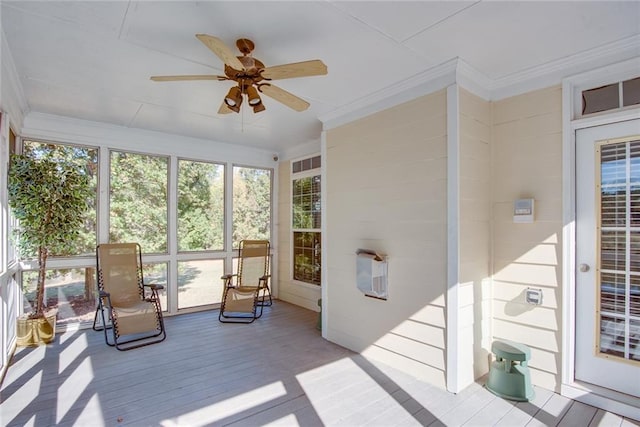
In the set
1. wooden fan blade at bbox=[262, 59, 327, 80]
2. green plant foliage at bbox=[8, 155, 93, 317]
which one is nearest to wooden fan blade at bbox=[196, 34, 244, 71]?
wooden fan blade at bbox=[262, 59, 327, 80]

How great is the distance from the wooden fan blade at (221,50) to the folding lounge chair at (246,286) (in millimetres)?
3256

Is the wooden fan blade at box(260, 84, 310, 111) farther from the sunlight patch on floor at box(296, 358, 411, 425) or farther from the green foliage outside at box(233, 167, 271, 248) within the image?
the green foliage outside at box(233, 167, 271, 248)

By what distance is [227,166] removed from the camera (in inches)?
219

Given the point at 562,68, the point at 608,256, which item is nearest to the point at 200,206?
the point at 562,68

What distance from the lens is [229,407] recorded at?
2508 millimetres

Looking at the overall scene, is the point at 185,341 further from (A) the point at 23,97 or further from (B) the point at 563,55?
(B) the point at 563,55

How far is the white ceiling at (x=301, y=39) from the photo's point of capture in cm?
204

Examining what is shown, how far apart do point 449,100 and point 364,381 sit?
2.53m

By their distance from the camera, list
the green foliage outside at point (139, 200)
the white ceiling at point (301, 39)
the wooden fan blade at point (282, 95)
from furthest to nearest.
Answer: the green foliage outside at point (139, 200)
the wooden fan blade at point (282, 95)
the white ceiling at point (301, 39)

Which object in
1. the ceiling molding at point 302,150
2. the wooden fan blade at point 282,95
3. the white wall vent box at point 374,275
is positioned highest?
the ceiling molding at point 302,150

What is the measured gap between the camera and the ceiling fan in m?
2.09

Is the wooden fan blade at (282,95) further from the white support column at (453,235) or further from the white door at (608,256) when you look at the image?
the white door at (608,256)

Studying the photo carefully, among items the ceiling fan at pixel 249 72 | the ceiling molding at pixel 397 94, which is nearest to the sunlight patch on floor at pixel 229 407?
the ceiling fan at pixel 249 72

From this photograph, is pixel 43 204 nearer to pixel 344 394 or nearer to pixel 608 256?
pixel 344 394
